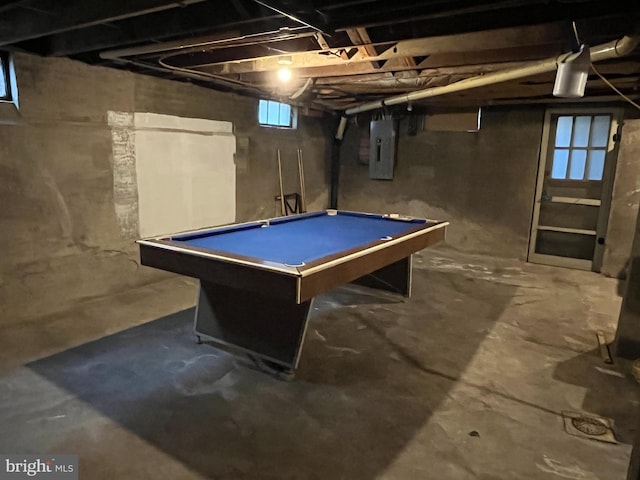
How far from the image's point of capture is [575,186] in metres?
5.57

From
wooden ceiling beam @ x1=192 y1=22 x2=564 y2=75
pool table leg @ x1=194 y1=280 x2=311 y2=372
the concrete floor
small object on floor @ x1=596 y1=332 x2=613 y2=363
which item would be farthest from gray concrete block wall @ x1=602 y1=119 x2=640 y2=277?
pool table leg @ x1=194 y1=280 x2=311 y2=372

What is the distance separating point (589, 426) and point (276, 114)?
16.6 feet

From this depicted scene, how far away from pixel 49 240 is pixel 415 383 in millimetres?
3090

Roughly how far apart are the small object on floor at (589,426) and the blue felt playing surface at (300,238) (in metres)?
1.55

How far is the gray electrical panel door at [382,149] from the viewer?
21.1 ft

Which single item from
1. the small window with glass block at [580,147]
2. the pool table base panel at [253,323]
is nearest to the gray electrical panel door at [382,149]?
the small window with glass block at [580,147]

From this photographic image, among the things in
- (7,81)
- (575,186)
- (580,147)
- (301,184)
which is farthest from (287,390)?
(580,147)

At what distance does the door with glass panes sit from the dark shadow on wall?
2.68 metres

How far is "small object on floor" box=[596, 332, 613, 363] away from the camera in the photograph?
120 inches

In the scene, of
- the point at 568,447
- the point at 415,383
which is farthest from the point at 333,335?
the point at 568,447

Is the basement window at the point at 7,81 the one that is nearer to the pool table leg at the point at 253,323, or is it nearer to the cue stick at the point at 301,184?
the pool table leg at the point at 253,323

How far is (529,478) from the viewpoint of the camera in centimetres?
192

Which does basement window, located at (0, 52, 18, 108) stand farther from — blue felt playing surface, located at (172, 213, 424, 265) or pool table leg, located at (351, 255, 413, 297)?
pool table leg, located at (351, 255, 413, 297)

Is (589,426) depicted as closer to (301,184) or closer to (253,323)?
(253,323)
